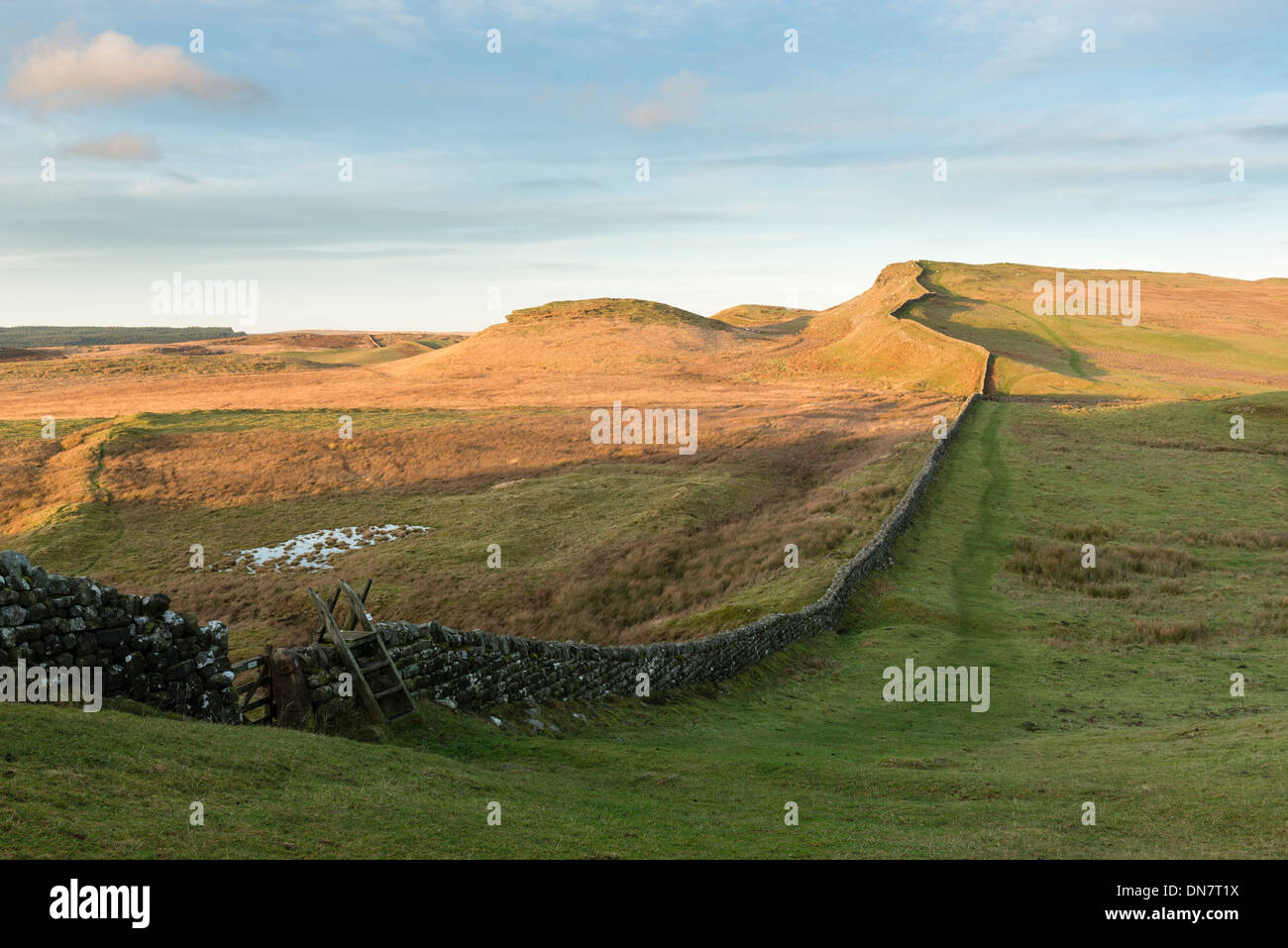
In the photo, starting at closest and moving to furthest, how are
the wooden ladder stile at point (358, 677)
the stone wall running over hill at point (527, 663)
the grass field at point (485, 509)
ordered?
1. the wooden ladder stile at point (358, 677)
2. the stone wall running over hill at point (527, 663)
3. the grass field at point (485, 509)

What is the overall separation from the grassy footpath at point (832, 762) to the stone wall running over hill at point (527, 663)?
1.98 feet

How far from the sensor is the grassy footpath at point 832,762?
8.48 m

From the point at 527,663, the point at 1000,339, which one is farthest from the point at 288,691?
the point at 1000,339

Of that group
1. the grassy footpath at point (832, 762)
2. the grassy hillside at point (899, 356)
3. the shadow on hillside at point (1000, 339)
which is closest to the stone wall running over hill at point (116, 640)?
the grassy footpath at point (832, 762)

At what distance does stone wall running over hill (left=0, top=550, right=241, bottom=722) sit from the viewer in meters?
10.3

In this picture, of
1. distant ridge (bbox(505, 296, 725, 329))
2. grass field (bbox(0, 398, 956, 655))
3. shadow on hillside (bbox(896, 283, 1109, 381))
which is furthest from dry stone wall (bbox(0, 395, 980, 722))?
distant ridge (bbox(505, 296, 725, 329))

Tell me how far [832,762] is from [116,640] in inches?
438

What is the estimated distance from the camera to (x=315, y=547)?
143 ft

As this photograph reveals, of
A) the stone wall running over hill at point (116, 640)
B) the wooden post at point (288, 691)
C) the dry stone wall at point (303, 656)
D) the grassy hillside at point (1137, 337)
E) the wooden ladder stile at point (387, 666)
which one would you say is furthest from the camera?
the grassy hillside at point (1137, 337)

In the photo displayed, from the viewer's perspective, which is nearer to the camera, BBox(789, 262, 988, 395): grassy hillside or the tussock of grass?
the tussock of grass

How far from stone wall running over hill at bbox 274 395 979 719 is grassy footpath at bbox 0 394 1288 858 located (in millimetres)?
605

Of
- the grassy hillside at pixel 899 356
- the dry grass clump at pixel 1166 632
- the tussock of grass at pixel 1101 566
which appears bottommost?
the dry grass clump at pixel 1166 632

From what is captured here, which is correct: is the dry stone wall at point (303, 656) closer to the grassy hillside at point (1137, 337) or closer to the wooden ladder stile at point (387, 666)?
the wooden ladder stile at point (387, 666)

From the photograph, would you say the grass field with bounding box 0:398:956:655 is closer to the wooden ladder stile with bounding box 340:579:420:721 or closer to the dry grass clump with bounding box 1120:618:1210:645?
the dry grass clump with bounding box 1120:618:1210:645
